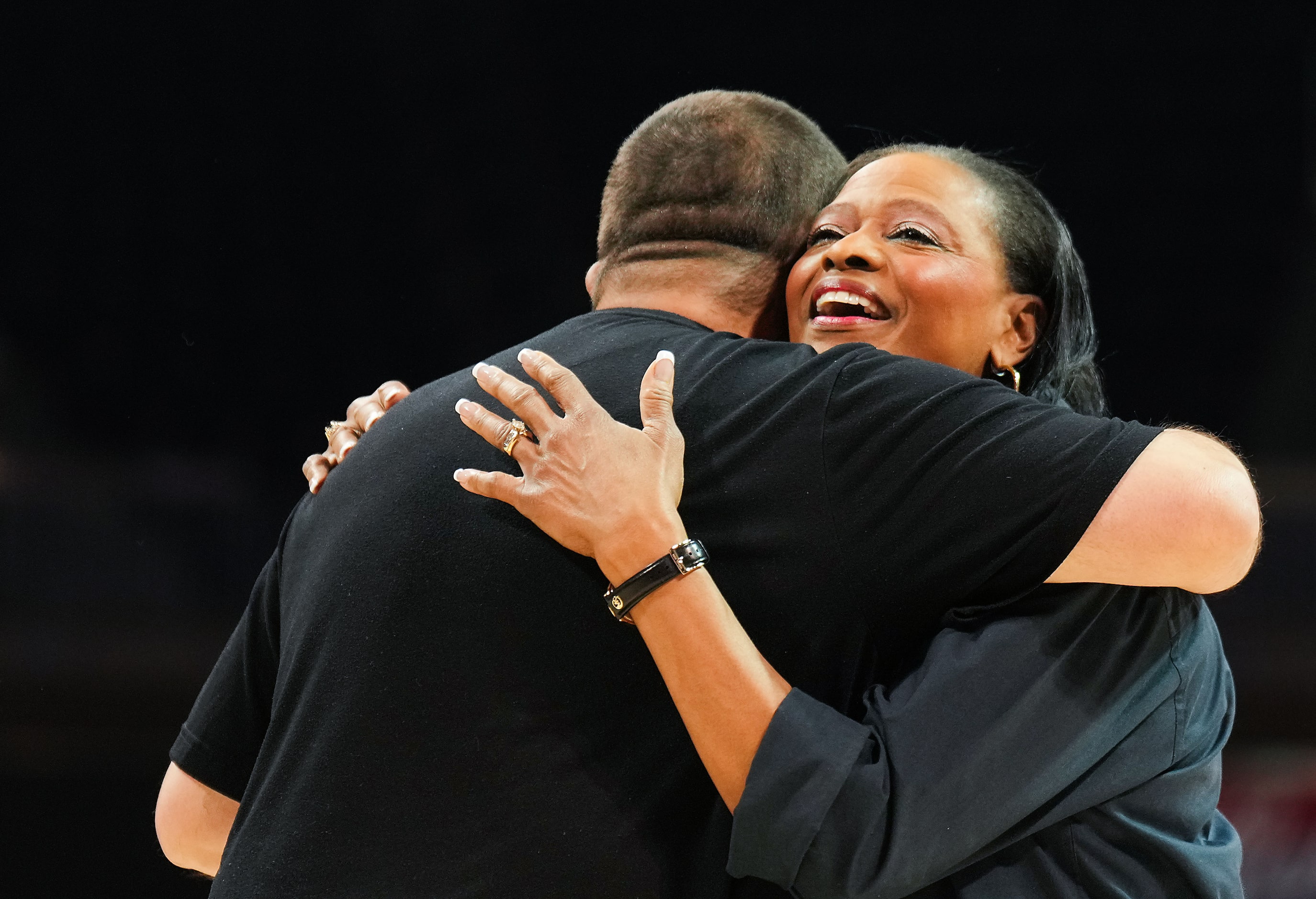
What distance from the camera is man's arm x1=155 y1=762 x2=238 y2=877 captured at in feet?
4.72

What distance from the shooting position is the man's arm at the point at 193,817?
4.72 ft

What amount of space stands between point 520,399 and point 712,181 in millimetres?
394

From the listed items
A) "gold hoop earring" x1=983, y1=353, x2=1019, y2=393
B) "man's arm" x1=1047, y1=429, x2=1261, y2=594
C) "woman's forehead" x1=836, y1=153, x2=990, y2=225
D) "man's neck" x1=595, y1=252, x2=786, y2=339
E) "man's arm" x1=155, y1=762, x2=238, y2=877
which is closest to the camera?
"man's arm" x1=1047, y1=429, x2=1261, y2=594

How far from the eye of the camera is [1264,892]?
286 centimetres

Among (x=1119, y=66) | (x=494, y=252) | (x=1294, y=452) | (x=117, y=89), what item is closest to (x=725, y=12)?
(x=494, y=252)

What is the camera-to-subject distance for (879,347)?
1559mm

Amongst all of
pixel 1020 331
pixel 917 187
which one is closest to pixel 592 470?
pixel 917 187

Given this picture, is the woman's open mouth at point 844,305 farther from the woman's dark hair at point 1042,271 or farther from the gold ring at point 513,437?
the gold ring at point 513,437

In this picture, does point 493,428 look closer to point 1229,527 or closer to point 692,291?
point 692,291

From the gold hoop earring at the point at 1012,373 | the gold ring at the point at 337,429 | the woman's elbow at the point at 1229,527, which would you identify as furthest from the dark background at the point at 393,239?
the woman's elbow at the point at 1229,527

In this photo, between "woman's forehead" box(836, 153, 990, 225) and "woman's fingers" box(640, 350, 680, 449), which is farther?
"woman's forehead" box(836, 153, 990, 225)

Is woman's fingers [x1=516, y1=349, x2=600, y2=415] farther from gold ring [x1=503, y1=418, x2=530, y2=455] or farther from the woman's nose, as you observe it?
the woman's nose

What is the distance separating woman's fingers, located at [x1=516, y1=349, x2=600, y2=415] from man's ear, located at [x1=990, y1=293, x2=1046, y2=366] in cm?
76

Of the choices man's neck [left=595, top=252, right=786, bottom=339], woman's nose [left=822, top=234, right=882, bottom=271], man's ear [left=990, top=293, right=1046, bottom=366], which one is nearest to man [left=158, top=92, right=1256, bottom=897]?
man's neck [left=595, top=252, right=786, bottom=339]
